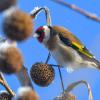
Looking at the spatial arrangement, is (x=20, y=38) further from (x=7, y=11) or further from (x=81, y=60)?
(x=81, y=60)

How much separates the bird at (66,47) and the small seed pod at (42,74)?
0.88 meters

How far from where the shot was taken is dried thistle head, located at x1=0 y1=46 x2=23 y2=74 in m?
1.04

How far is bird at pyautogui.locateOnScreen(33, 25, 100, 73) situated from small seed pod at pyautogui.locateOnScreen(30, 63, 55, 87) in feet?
2.89

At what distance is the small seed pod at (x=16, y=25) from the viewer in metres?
0.94

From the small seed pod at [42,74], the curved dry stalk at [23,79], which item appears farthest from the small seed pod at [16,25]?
the small seed pod at [42,74]

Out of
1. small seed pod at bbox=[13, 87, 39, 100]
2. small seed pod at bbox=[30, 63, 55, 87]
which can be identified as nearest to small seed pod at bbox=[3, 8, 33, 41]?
small seed pod at bbox=[13, 87, 39, 100]

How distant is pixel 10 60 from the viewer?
1062mm

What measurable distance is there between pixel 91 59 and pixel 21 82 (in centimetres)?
231

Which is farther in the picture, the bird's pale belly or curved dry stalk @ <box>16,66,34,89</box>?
the bird's pale belly

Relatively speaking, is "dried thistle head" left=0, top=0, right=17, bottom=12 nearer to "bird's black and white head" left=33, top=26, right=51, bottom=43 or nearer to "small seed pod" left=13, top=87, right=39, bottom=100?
"small seed pod" left=13, top=87, right=39, bottom=100

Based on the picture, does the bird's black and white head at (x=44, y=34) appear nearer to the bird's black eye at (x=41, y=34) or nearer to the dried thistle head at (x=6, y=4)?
the bird's black eye at (x=41, y=34)

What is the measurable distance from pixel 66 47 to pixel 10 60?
2438 millimetres

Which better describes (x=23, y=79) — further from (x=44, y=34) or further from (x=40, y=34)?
(x=40, y=34)

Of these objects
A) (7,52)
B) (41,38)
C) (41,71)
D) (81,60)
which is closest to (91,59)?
(81,60)
